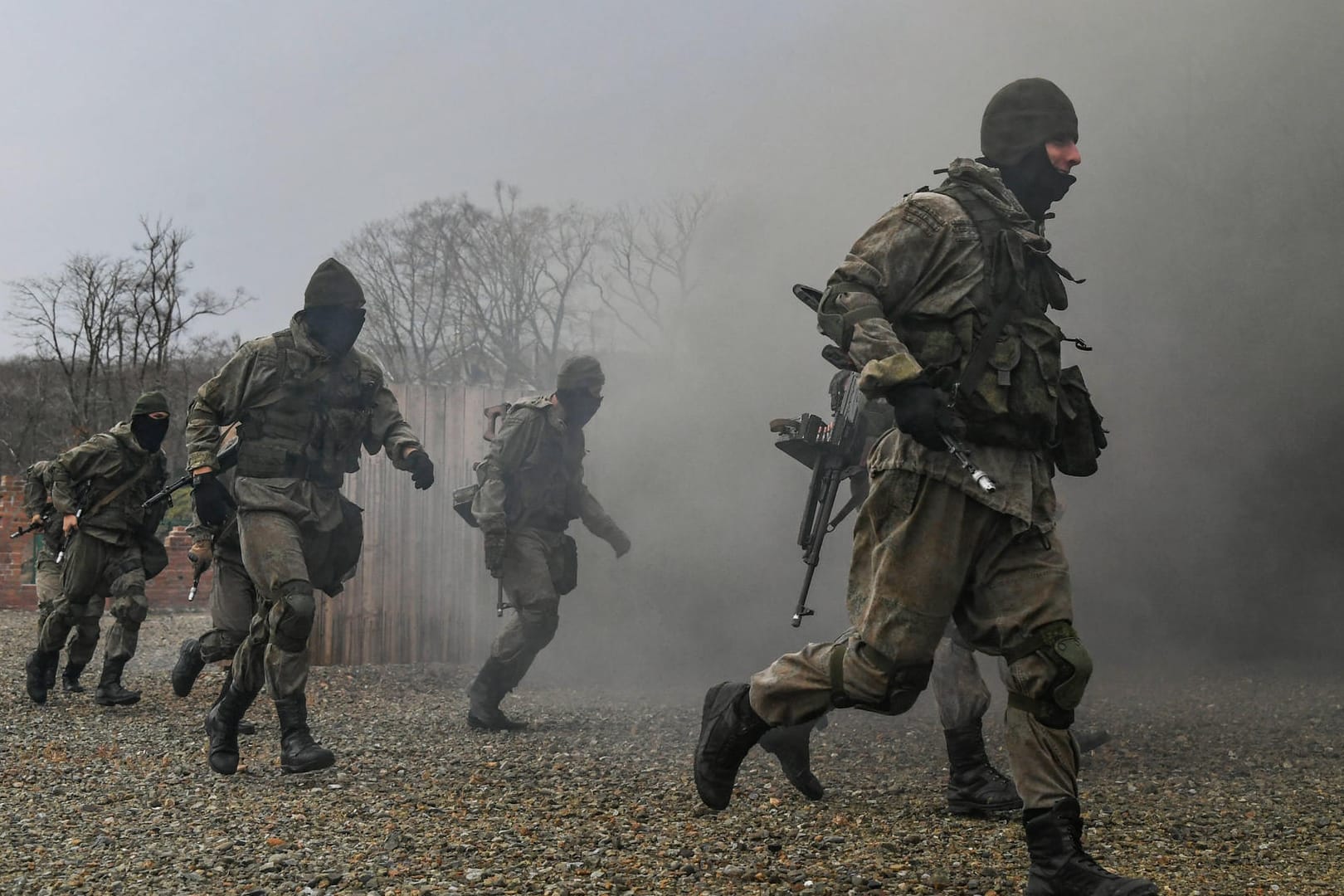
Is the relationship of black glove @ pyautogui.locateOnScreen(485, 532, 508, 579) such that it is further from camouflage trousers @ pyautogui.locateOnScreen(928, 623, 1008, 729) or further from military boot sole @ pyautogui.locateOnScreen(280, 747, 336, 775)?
camouflage trousers @ pyautogui.locateOnScreen(928, 623, 1008, 729)

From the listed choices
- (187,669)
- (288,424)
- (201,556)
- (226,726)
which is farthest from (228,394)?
(187,669)

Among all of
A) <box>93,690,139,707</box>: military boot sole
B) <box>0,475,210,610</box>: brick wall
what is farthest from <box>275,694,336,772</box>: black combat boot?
<box>0,475,210,610</box>: brick wall

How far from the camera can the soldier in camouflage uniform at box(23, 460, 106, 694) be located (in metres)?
7.57

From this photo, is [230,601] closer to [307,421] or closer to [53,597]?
[307,421]

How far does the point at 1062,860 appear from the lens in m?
2.50

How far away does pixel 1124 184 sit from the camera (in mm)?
8773

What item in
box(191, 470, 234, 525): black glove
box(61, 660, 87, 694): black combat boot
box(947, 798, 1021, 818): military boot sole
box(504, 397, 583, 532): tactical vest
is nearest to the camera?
box(947, 798, 1021, 818): military boot sole

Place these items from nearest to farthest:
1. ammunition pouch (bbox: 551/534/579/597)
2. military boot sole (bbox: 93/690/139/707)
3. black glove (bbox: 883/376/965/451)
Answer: black glove (bbox: 883/376/965/451)
ammunition pouch (bbox: 551/534/579/597)
military boot sole (bbox: 93/690/139/707)

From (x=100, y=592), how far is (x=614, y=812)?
5341mm

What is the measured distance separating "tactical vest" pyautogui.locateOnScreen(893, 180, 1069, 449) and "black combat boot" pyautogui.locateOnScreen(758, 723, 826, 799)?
4.47ft

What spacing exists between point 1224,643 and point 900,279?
651 centimetres

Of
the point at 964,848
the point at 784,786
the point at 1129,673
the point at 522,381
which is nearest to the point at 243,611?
the point at 784,786

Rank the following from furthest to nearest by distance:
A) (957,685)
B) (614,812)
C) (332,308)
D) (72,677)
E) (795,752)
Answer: (72,677)
(332,308)
(957,685)
(795,752)
(614,812)

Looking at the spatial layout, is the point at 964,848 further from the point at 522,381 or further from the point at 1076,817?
the point at 522,381
